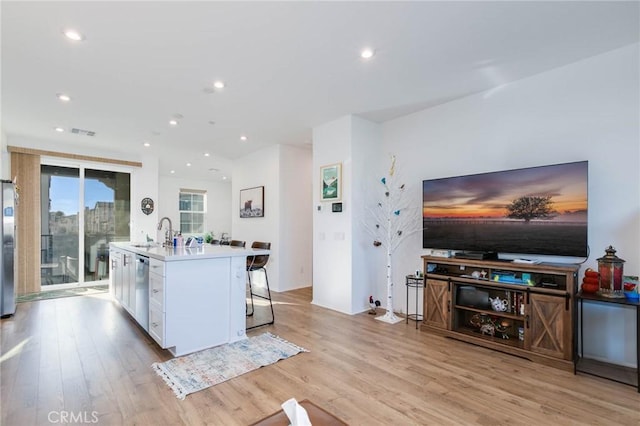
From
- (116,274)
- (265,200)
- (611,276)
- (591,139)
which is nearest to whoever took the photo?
(611,276)

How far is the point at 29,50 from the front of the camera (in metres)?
2.69

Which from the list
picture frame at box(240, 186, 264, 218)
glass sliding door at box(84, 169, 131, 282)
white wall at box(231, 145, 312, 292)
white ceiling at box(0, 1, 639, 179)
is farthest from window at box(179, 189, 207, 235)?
white ceiling at box(0, 1, 639, 179)

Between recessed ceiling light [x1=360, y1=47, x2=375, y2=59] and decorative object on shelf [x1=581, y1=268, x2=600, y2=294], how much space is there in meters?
2.71

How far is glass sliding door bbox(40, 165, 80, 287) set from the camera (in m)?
5.83

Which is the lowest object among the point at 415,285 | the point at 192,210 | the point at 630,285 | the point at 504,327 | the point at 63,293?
the point at 63,293

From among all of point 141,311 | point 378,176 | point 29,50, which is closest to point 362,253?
point 378,176

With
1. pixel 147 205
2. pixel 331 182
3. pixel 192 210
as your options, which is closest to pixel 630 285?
pixel 331 182

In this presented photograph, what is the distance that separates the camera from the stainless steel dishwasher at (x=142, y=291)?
3.28 meters

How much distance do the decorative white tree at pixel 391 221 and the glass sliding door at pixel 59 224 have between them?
5876 millimetres

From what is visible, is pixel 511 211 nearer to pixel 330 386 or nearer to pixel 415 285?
pixel 415 285

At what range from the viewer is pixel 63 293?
550 centimetres

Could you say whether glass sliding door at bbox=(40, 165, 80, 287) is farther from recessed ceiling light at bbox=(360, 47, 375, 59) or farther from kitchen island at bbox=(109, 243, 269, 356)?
recessed ceiling light at bbox=(360, 47, 375, 59)

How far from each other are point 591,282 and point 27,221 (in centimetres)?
814

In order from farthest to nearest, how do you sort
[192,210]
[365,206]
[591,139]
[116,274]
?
[192,210] → [116,274] → [365,206] → [591,139]
